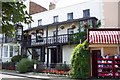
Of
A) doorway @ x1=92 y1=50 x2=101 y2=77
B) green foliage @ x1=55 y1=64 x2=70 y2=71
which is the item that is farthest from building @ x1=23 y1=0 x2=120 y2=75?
doorway @ x1=92 y1=50 x2=101 y2=77

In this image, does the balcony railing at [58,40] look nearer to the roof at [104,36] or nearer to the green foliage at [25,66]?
the green foliage at [25,66]

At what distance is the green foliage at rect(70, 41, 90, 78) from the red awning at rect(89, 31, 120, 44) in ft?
3.35

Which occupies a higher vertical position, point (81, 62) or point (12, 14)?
point (12, 14)

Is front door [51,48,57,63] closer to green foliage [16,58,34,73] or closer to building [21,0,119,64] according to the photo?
building [21,0,119,64]

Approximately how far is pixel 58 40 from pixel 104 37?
36.6 ft

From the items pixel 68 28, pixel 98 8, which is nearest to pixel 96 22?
pixel 98 8

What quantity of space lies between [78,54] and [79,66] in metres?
1.01

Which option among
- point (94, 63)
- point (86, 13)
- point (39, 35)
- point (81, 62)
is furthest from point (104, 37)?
point (39, 35)

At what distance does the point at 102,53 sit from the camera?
2650 centimetres

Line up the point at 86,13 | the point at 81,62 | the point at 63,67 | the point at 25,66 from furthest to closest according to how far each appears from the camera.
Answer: the point at 86,13 → the point at 25,66 → the point at 63,67 → the point at 81,62

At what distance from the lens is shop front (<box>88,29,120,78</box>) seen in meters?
23.8

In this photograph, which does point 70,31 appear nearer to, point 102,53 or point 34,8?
point 102,53

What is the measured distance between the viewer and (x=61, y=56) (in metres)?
36.3

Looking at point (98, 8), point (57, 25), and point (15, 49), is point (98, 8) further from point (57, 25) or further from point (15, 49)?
point (15, 49)
